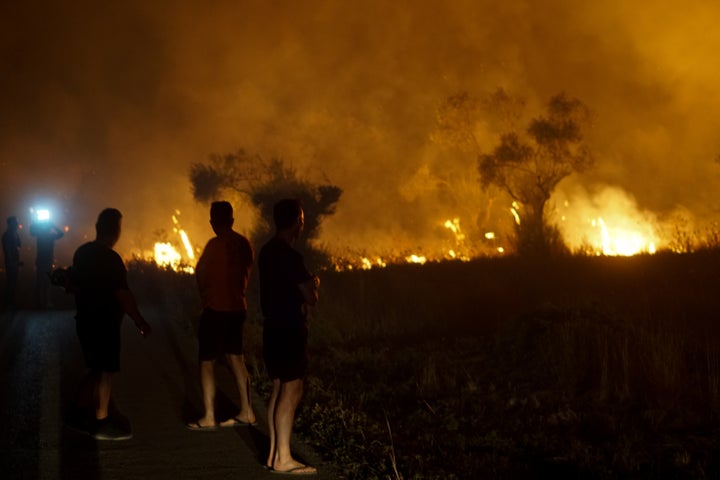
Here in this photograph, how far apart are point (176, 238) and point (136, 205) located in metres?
9.36

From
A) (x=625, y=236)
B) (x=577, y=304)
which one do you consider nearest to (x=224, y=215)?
(x=577, y=304)

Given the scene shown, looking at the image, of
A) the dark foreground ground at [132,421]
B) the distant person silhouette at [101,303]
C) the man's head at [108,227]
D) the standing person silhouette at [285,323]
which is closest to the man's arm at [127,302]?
the distant person silhouette at [101,303]

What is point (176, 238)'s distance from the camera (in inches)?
1996

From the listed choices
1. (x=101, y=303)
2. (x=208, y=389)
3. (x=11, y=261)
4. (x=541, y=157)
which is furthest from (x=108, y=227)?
(x=541, y=157)

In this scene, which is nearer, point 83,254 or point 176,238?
point 83,254

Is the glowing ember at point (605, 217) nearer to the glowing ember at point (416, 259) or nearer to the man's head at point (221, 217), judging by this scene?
the glowing ember at point (416, 259)

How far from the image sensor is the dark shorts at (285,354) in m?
7.03

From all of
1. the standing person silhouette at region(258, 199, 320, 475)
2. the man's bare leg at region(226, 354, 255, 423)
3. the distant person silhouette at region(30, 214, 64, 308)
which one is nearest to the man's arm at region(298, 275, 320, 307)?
the standing person silhouette at region(258, 199, 320, 475)

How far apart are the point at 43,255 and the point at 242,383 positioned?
11.4 meters

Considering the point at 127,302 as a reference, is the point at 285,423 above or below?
below

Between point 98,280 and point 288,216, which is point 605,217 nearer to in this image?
point 98,280

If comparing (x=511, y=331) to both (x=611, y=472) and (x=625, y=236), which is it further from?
(x=625, y=236)

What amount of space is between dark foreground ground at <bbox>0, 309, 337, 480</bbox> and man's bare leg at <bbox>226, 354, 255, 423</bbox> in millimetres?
123

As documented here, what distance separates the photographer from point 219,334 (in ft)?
27.6
